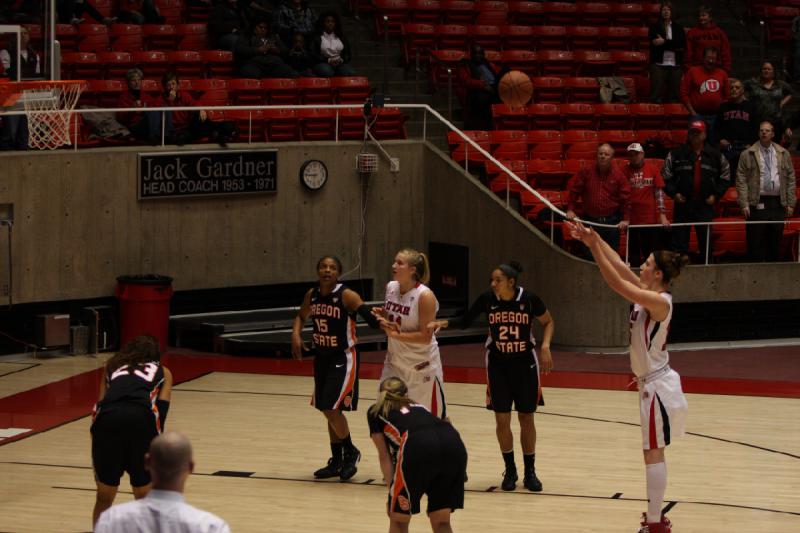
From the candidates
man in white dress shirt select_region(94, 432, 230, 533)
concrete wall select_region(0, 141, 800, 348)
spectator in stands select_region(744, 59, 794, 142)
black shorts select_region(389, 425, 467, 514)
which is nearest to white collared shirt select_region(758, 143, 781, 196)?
concrete wall select_region(0, 141, 800, 348)

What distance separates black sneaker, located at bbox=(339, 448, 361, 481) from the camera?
1085 centimetres

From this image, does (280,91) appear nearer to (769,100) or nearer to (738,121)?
(738,121)

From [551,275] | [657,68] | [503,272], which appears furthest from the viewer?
[657,68]

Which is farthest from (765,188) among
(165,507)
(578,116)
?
(165,507)

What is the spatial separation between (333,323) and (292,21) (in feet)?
30.0

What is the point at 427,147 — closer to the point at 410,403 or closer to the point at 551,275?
the point at 551,275

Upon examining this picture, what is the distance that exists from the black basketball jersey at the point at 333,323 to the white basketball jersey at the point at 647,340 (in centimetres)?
255

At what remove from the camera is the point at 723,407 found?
44.9 feet

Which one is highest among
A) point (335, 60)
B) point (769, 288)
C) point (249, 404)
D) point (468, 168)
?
point (335, 60)

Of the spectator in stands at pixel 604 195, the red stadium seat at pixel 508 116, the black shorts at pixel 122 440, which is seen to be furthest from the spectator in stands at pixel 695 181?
the black shorts at pixel 122 440

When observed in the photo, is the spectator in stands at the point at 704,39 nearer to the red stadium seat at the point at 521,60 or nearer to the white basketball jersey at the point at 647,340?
the red stadium seat at the point at 521,60

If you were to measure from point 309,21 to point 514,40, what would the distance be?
133 inches

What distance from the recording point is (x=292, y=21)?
1909cm

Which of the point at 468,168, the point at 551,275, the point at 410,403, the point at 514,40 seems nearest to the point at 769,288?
the point at 551,275
